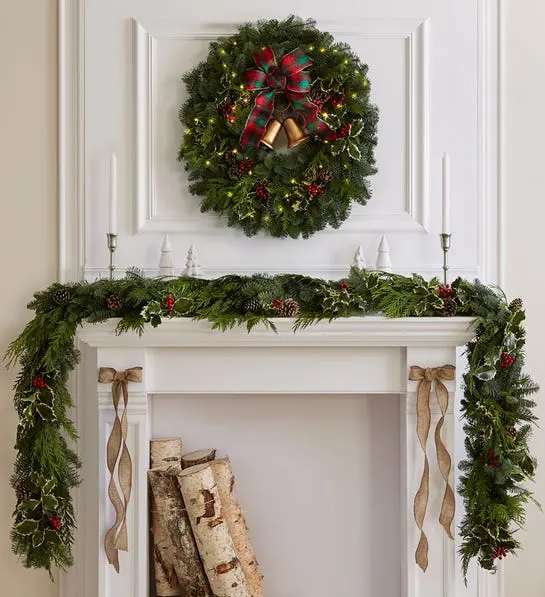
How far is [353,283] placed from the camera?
1862 millimetres

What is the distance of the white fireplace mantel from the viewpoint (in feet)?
6.13

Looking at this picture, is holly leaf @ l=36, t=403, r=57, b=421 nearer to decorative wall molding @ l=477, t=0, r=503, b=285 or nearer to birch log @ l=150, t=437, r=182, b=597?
birch log @ l=150, t=437, r=182, b=597

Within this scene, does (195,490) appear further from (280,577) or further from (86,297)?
(86,297)

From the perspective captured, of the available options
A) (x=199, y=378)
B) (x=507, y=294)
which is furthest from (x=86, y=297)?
(x=507, y=294)

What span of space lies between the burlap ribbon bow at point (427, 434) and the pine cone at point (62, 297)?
0.99 meters

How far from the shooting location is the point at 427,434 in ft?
6.12

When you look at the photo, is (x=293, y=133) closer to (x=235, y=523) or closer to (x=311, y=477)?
(x=311, y=477)

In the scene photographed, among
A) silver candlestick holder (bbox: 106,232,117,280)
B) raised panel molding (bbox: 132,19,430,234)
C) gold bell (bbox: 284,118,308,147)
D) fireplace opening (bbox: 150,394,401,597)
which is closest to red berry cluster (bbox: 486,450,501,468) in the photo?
fireplace opening (bbox: 150,394,401,597)

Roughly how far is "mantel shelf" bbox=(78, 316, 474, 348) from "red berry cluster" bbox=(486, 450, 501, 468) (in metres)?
0.30

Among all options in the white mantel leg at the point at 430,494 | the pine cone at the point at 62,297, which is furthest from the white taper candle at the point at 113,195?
the white mantel leg at the point at 430,494

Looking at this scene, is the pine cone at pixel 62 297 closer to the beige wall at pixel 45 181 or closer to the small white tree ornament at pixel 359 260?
the beige wall at pixel 45 181

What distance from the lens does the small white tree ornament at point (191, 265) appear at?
1991mm

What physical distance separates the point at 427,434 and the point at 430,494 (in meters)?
0.18

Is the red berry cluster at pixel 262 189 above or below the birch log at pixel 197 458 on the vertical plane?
above
